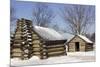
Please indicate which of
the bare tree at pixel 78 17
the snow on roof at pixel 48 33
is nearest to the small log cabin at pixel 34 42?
the snow on roof at pixel 48 33

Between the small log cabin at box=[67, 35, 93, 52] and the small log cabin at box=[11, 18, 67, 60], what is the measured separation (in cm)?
9

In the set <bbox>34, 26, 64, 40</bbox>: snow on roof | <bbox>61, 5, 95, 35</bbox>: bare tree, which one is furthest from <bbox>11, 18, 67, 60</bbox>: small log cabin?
<bbox>61, 5, 95, 35</bbox>: bare tree

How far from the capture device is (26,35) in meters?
2.20

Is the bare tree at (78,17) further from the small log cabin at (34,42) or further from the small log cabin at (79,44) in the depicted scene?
the small log cabin at (34,42)

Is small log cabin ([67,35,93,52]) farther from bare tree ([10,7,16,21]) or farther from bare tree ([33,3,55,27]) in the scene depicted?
bare tree ([10,7,16,21])

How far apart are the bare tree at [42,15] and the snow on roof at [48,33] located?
0.05 meters

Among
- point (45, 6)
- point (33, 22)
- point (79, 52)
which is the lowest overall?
point (79, 52)

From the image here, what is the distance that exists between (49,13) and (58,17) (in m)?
0.12

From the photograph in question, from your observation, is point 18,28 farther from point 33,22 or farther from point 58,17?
point 58,17

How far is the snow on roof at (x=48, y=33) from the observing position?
2242mm

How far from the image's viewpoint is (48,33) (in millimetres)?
2281

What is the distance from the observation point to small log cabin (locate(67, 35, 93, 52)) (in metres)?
2.40

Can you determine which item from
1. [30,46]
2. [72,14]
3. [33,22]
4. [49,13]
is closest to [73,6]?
[72,14]

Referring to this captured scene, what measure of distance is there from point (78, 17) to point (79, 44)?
1.08 feet
